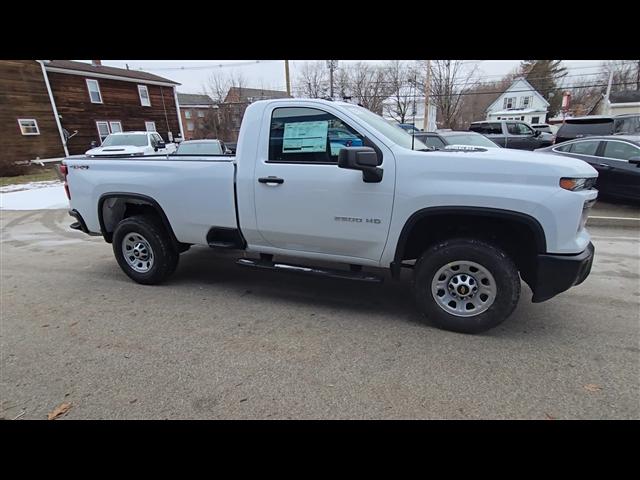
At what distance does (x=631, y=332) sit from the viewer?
3.23m

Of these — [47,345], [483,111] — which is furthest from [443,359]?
[483,111]

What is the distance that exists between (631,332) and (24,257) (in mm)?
8211

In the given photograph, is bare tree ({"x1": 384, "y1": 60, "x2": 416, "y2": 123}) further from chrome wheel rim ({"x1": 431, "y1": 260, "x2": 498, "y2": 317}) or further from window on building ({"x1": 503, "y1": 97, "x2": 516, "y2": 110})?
chrome wheel rim ({"x1": 431, "y1": 260, "x2": 498, "y2": 317})

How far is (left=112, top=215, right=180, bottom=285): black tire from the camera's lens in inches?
170

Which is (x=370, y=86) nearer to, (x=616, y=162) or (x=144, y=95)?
(x=144, y=95)

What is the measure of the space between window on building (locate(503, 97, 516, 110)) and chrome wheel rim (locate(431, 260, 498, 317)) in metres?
58.0

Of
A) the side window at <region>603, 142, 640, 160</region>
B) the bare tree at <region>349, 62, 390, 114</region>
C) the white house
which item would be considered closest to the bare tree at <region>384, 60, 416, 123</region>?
the bare tree at <region>349, 62, 390, 114</region>

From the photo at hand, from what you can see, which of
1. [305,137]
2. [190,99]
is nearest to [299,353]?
[305,137]

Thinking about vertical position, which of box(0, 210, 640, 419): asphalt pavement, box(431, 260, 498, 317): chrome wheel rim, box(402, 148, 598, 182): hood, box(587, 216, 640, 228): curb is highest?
box(402, 148, 598, 182): hood

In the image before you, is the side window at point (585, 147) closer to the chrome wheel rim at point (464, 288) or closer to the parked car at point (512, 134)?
the parked car at point (512, 134)

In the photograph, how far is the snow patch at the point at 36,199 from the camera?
10.5 metres

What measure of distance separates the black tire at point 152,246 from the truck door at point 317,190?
55.4 inches

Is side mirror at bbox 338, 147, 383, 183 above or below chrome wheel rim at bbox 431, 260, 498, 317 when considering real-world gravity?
above
